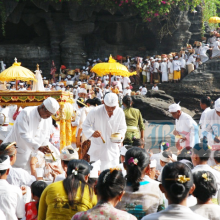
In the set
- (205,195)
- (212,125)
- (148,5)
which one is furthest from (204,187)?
(148,5)

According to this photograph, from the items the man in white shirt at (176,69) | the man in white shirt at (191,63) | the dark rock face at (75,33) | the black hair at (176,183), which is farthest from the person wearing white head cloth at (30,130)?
the dark rock face at (75,33)

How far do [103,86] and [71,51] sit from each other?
4065mm

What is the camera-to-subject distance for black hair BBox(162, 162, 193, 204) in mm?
3074

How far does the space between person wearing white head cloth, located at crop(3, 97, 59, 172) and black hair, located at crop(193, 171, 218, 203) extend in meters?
3.00

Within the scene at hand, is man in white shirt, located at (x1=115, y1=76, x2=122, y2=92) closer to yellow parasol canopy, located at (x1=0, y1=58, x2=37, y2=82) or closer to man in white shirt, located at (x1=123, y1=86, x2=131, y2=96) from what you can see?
man in white shirt, located at (x1=123, y1=86, x2=131, y2=96)

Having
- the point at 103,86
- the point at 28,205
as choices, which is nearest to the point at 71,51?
the point at 103,86

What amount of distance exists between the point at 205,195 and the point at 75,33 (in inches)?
848

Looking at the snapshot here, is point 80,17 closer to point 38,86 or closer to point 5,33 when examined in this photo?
point 5,33

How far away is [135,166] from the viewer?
149 inches

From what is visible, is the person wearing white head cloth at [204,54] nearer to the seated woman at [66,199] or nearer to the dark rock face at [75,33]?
the dark rock face at [75,33]

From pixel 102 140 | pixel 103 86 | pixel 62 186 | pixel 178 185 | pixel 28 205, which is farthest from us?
pixel 103 86

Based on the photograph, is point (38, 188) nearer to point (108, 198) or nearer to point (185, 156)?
point (108, 198)

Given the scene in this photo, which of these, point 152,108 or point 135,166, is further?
point 152,108

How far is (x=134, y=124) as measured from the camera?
8695 millimetres
